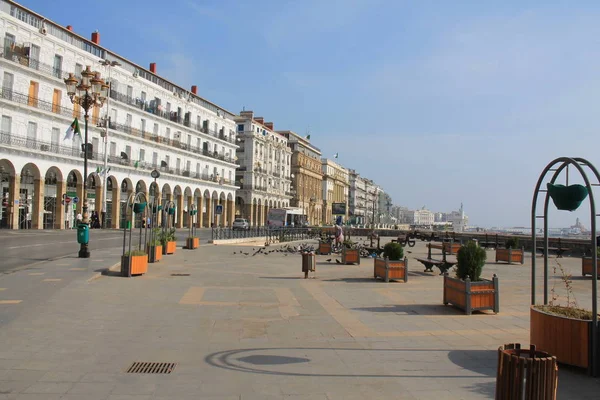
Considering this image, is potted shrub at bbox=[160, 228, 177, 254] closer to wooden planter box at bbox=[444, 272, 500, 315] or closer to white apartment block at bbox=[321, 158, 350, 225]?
wooden planter box at bbox=[444, 272, 500, 315]

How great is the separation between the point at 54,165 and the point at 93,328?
124 ft

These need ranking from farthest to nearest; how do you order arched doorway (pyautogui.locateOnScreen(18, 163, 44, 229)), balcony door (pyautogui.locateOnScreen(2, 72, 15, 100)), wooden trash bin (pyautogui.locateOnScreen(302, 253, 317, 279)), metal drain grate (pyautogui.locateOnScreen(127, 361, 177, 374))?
arched doorway (pyautogui.locateOnScreen(18, 163, 44, 229)) < balcony door (pyautogui.locateOnScreen(2, 72, 15, 100)) < wooden trash bin (pyautogui.locateOnScreen(302, 253, 317, 279)) < metal drain grate (pyautogui.locateOnScreen(127, 361, 177, 374))

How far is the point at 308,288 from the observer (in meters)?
13.3

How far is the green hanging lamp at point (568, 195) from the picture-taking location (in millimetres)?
6442

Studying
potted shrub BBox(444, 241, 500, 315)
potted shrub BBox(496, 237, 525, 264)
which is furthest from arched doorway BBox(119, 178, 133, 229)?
potted shrub BBox(444, 241, 500, 315)

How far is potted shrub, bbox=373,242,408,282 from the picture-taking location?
48.9 ft

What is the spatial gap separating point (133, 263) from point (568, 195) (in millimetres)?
11631

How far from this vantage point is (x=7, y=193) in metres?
39.2

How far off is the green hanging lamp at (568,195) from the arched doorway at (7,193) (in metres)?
39.6

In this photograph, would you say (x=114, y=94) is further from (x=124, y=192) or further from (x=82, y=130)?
(x=124, y=192)

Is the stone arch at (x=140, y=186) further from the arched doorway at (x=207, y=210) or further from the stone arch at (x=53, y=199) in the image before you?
the arched doorway at (x=207, y=210)

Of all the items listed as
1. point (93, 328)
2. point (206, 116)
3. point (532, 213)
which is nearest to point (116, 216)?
point (206, 116)

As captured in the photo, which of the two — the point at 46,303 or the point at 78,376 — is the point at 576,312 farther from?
the point at 46,303

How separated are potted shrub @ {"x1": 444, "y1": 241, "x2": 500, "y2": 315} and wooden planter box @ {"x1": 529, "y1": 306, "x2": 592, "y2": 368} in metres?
3.54
